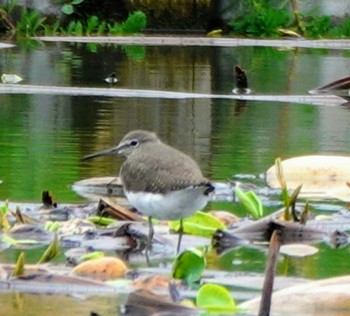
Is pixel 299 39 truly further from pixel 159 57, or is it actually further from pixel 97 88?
pixel 97 88

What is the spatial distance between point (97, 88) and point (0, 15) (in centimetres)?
713

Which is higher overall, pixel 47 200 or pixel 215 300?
pixel 215 300

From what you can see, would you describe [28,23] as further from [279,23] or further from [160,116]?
[160,116]

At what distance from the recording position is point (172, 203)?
18.0ft

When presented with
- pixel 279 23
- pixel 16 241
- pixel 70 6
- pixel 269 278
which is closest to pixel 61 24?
pixel 70 6

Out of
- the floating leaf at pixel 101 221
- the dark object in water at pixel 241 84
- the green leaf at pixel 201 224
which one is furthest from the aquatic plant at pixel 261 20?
the green leaf at pixel 201 224

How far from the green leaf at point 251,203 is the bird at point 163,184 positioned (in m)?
0.63

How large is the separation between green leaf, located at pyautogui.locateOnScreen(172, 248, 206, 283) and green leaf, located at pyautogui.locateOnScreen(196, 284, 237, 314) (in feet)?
1.49

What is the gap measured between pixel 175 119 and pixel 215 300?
597cm

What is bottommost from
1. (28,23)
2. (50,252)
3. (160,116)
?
(28,23)

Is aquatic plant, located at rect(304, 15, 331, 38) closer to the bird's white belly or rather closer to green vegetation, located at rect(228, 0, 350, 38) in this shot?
green vegetation, located at rect(228, 0, 350, 38)

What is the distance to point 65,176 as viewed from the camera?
24.8 feet

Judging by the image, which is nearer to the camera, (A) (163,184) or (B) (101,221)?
(A) (163,184)

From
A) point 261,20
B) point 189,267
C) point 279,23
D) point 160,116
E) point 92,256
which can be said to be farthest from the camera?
A: point 279,23
